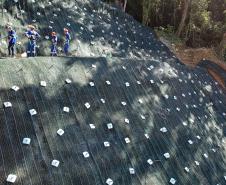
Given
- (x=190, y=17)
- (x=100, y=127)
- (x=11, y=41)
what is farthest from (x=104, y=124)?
(x=190, y=17)

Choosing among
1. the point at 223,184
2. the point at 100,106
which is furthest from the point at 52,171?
the point at 223,184

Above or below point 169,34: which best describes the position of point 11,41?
above

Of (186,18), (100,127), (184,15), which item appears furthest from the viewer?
Answer: (186,18)

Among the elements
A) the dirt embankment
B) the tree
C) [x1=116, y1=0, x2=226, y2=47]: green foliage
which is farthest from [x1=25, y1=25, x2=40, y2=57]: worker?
the tree

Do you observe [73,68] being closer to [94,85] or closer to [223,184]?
[94,85]

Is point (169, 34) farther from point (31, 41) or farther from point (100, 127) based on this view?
point (100, 127)

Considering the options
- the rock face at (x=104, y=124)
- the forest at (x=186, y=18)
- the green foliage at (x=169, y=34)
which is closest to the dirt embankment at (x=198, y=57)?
the green foliage at (x=169, y=34)

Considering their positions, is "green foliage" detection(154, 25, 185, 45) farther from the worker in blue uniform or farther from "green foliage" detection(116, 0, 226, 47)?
the worker in blue uniform

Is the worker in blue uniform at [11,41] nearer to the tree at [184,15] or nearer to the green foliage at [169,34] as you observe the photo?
the green foliage at [169,34]
